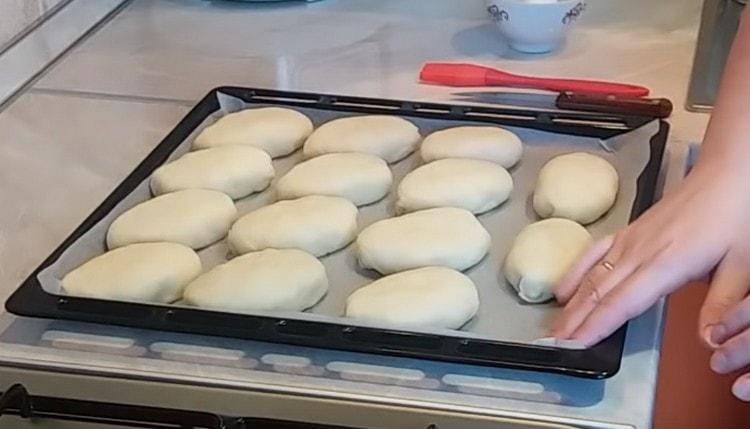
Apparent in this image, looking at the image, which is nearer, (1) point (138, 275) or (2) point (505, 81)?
(1) point (138, 275)

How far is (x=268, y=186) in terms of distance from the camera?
3.07ft

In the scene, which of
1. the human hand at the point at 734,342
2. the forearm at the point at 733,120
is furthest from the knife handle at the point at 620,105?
the human hand at the point at 734,342

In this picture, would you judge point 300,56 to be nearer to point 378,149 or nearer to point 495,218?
point 378,149

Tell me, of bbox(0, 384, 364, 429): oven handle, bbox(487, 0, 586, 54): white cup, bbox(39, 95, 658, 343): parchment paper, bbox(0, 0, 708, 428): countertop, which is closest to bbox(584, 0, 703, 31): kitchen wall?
bbox(0, 0, 708, 428): countertop

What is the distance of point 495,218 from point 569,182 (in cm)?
6

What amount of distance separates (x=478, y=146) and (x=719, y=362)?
292 mm

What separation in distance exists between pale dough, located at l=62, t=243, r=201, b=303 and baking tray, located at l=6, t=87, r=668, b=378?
13 millimetres

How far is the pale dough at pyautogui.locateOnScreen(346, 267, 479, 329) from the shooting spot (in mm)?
745

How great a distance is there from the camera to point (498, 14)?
1.15 meters

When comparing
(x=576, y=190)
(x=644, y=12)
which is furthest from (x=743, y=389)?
(x=644, y=12)

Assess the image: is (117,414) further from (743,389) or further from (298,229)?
(743,389)

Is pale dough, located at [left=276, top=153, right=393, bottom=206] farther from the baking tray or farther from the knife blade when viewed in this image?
the knife blade

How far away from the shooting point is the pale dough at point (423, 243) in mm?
804

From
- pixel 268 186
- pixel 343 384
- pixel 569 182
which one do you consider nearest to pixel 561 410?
pixel 343 384
